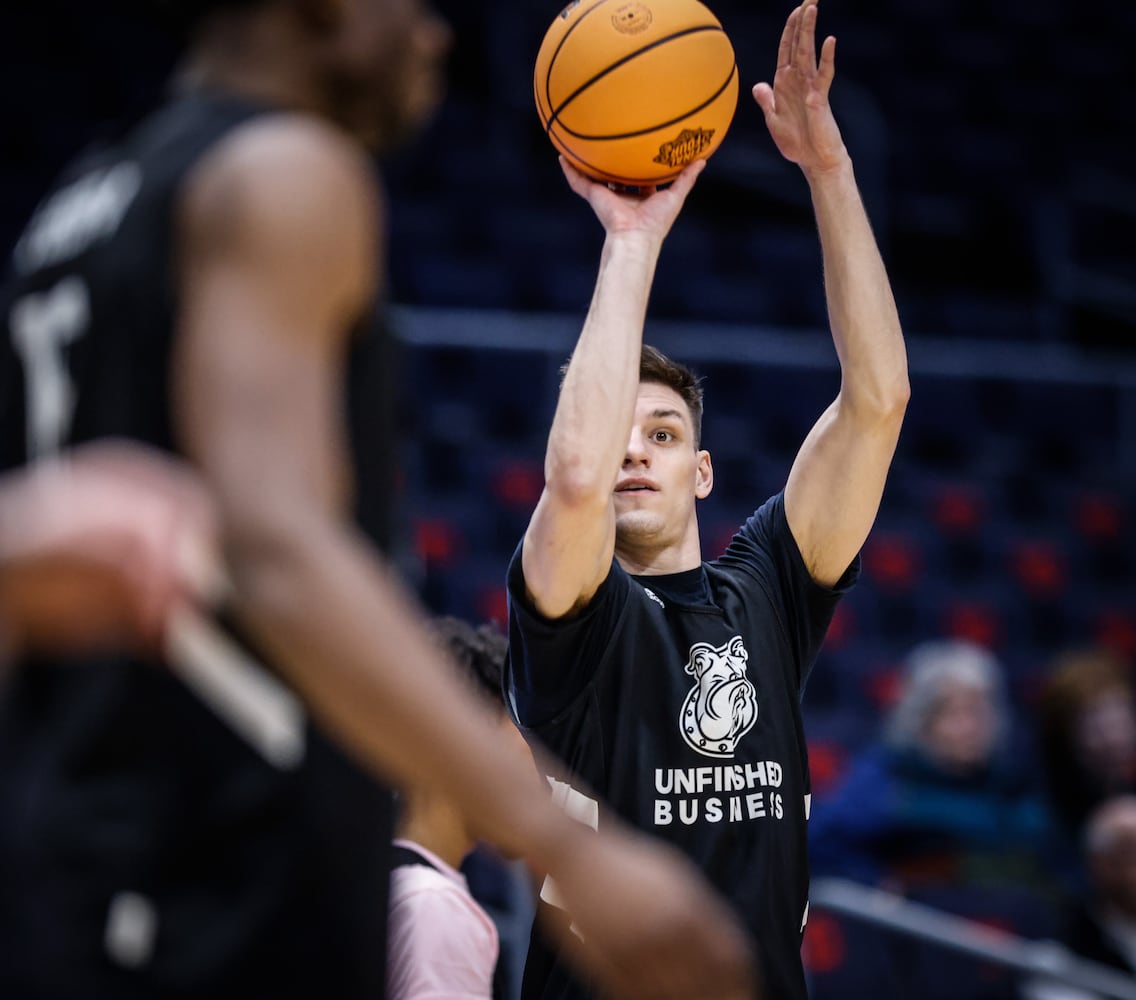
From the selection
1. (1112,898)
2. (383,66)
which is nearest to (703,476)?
(383,66)

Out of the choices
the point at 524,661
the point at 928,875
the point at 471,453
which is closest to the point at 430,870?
the point at 524,661

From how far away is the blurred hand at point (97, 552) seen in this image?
47.7 inches

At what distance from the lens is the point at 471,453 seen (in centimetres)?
803

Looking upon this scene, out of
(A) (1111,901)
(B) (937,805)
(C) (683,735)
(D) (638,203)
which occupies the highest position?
(D) (638,203)

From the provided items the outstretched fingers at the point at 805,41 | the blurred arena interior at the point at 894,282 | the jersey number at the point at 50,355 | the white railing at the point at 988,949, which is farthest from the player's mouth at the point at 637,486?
the blurred arena interior at the point at 894,282

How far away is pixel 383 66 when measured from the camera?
1614mm

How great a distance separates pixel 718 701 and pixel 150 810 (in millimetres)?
1583

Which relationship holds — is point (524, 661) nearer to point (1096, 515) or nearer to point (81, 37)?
point (1096, 515)

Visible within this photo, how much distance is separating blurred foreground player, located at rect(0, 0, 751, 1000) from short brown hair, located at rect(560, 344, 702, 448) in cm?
173

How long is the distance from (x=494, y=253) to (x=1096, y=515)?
368cm

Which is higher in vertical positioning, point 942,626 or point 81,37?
point 81,37

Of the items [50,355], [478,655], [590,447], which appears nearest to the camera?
[50,355]

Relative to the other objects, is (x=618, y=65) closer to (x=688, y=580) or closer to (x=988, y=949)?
(x=688, y=580)

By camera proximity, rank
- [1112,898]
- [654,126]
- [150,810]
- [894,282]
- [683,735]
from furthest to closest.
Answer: [894,282], [1112,898], [654,126], [683,735], [150,810]
